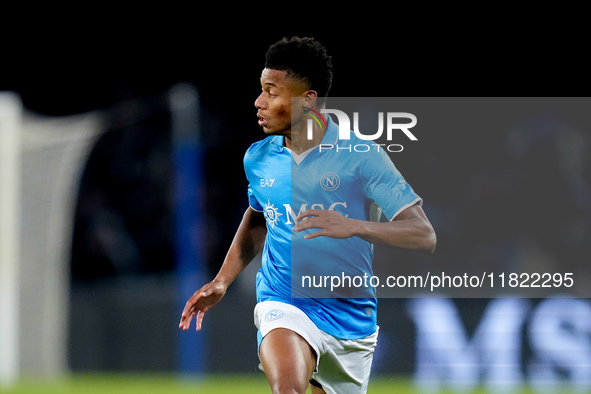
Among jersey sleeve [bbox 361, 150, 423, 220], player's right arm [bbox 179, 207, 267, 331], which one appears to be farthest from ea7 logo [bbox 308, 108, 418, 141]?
player's right arm [bbox 179, 207, 267, 331]

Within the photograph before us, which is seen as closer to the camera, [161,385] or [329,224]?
[329,224]

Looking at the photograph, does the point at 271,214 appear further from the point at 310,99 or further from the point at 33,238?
the point at 33,238

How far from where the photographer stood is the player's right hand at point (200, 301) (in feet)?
13.7

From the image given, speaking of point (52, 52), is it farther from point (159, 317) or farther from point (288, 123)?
point (288, 123)

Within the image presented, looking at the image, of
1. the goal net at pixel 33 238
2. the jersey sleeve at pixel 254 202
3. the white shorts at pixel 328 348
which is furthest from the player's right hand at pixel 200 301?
the goal net at pixel 33 238

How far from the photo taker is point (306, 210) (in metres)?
4.18

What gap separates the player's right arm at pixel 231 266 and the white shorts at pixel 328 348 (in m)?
0.22

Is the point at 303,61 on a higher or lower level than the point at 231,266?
higher

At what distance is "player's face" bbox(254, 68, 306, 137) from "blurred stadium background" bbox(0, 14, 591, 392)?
2340mm

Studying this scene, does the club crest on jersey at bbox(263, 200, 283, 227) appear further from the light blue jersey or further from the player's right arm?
the player's right arm

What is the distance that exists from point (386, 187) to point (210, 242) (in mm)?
8878

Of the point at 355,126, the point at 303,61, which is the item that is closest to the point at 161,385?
the point at 355,126

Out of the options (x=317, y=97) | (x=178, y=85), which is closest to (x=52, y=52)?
(x=178, y=85)

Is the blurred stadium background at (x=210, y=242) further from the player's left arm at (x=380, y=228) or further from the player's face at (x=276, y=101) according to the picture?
the player's left arm at (x=380, y=228)
